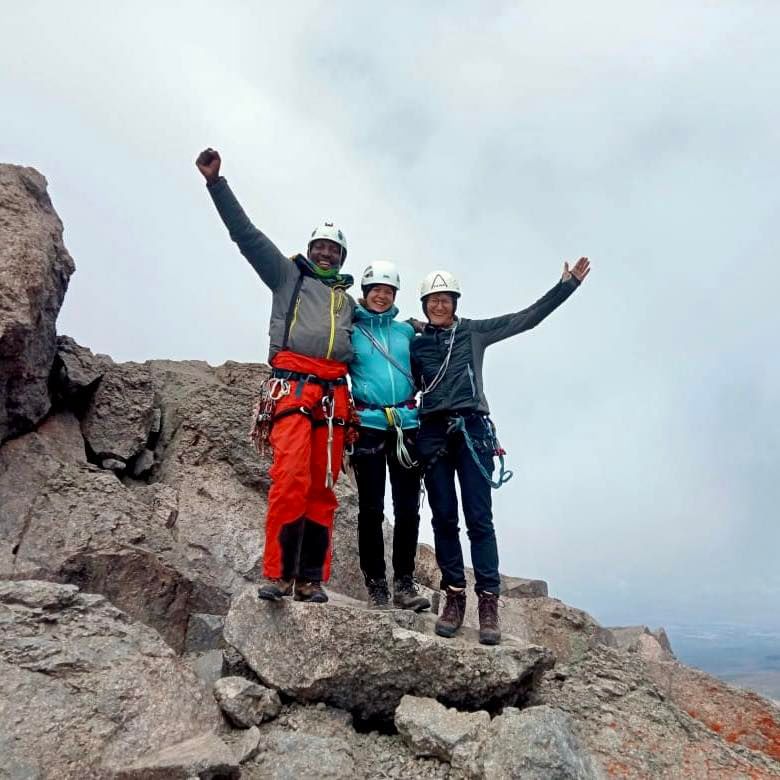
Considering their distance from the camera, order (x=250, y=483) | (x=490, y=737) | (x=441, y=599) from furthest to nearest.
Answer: (x=250, y=483) → (x=441, y=599) → (x=490, y=737)

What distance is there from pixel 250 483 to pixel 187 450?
4.33 feet

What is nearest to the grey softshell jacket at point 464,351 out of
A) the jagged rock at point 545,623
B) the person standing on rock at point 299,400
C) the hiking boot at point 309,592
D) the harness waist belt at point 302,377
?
the person standing on rock at point 299,400

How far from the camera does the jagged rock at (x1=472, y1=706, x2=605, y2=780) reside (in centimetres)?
550

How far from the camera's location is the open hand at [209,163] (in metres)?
6.98

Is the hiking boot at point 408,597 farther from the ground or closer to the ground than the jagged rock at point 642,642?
closer to the ground

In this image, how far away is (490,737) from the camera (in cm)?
596

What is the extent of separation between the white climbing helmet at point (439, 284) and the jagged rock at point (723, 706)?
5173mm

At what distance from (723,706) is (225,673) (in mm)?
5489

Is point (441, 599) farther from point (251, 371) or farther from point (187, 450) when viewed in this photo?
point (251, 371)

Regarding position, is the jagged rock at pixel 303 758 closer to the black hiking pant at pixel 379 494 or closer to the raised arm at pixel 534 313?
the black hiking pant at pixel 379 494

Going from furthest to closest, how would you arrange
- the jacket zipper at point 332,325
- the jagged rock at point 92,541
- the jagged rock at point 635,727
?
the jagged rock at point 92,541 → the jacket zipper at point 332,325 → the jagged rock at point 635,727

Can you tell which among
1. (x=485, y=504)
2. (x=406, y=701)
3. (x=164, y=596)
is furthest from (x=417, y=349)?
(x=164, y=596)

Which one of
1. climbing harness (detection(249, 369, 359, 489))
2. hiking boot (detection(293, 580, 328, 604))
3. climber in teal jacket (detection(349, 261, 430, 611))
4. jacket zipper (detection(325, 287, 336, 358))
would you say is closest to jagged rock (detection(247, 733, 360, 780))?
hiking boot (detection(293, 580, 328, 604))

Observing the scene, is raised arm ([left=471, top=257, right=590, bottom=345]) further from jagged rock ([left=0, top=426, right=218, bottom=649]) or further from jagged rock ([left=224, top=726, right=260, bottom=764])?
jagged rock ([left=0, top=426, right=218, bottom=649])
